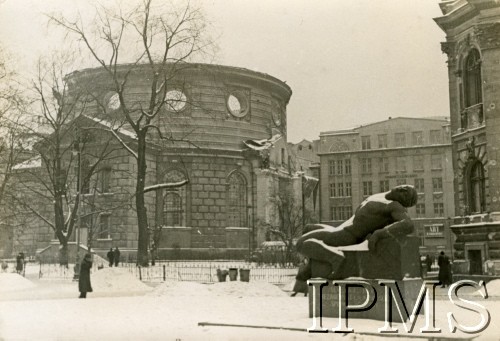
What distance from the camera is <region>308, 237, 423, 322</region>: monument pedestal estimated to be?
13.5m

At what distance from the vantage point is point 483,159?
2781 cm

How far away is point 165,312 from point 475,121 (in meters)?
18.5

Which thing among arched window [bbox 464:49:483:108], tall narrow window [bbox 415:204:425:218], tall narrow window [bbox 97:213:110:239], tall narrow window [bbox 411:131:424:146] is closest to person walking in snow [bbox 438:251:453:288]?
arched window [bbox 464:49:483:108]

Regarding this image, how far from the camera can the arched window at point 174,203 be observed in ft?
157

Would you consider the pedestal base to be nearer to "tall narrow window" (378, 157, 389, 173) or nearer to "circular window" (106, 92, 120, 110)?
"circular window" (106, 92, 120, 110)

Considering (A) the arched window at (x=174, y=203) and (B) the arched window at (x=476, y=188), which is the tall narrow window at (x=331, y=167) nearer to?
(A) the arched window at (x=174, y=203)

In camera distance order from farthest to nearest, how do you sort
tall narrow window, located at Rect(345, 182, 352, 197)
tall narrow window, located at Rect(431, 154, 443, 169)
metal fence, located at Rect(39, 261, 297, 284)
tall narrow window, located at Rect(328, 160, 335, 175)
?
tall narrow window, located at Rect(328, 160, 335, 175) → tall narrow window, located at Rect(345, 182, 352, 197) → tall narrow window, located at Rect(431, 154, 443, 169) → metal fence, located at Rect(39, 261, 297, 284)

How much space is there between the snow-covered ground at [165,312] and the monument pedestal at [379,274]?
0.38m

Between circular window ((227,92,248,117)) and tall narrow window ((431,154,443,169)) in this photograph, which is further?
tall narrow window ((431,154,443,169))

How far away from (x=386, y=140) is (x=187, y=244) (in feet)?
87.3

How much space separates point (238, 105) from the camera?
52375mm

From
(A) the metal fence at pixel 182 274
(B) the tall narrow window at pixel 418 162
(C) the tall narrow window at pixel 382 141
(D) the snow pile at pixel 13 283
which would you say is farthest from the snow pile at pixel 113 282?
(C) the tall narrow window at pixel 382 141

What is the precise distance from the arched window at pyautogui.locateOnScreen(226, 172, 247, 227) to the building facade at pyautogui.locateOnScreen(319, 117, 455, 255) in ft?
55.5

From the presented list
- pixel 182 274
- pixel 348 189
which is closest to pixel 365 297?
pixel 182 274
